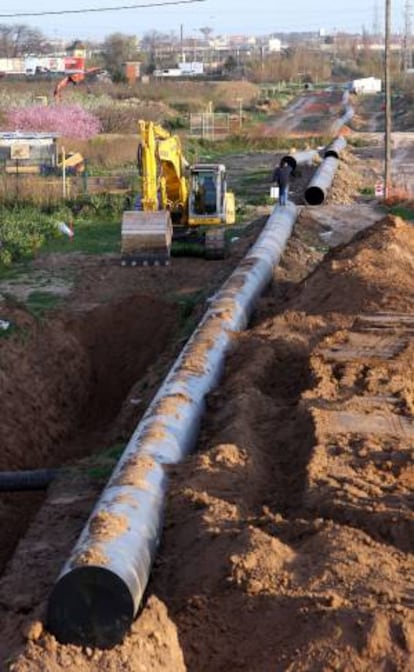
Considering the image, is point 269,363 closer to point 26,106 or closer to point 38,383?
point 38,383

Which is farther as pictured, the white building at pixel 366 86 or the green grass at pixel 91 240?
the white building at pixel 366 86

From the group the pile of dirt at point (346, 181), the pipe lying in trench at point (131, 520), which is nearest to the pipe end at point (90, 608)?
the pipe lying in trench at point (131, 520)

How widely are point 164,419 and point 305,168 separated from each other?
29.2m

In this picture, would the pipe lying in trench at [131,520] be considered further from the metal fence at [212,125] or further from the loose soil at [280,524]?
the metal fence at [212,125]

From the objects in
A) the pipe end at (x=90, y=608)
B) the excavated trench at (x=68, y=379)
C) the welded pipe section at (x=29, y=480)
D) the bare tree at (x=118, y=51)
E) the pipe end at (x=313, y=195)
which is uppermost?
the bare tree at (x=118, y=51)

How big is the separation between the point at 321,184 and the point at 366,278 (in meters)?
15.2

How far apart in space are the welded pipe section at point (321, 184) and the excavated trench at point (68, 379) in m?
12.0

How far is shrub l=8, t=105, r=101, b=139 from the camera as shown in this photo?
49.4 metres

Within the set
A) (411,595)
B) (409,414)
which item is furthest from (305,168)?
(411,595)

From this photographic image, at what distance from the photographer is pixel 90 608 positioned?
7953 millimetres

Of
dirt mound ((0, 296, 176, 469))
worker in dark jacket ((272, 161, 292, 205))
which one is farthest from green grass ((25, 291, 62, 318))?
worker in dark jacket ((272, 161, 292, 205))

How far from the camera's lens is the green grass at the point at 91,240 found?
25000 mm

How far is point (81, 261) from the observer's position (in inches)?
940

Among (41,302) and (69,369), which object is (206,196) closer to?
(41,302)
